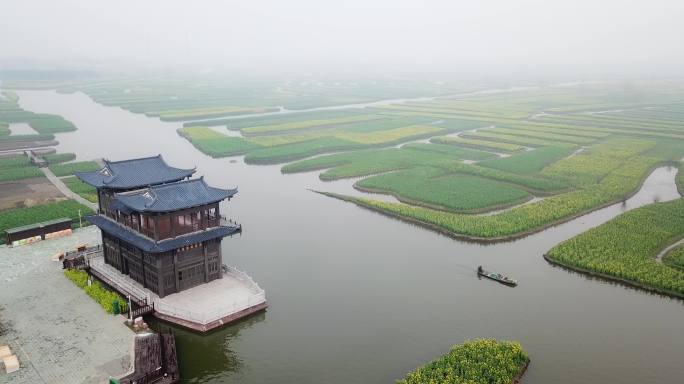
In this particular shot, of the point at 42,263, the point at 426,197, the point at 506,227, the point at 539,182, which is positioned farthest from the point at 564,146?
the point at 42,263

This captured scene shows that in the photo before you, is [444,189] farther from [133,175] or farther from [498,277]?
[133,175]

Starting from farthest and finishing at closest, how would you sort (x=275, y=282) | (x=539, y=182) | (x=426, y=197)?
(x=539, y=182)
(x=426, y=197)
(x=275, y=282)

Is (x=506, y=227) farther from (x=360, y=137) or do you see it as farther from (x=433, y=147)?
(x=360, y=137)

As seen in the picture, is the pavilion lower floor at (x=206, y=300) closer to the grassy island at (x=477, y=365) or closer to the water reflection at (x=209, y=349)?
the water reflection at (x=209, y=349)

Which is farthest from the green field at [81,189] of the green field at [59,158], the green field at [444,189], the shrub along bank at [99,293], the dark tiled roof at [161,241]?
the green field at [444,189]

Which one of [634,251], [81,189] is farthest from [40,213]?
[634,251]

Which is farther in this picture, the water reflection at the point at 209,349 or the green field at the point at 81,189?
the green field at the point at 81,189
